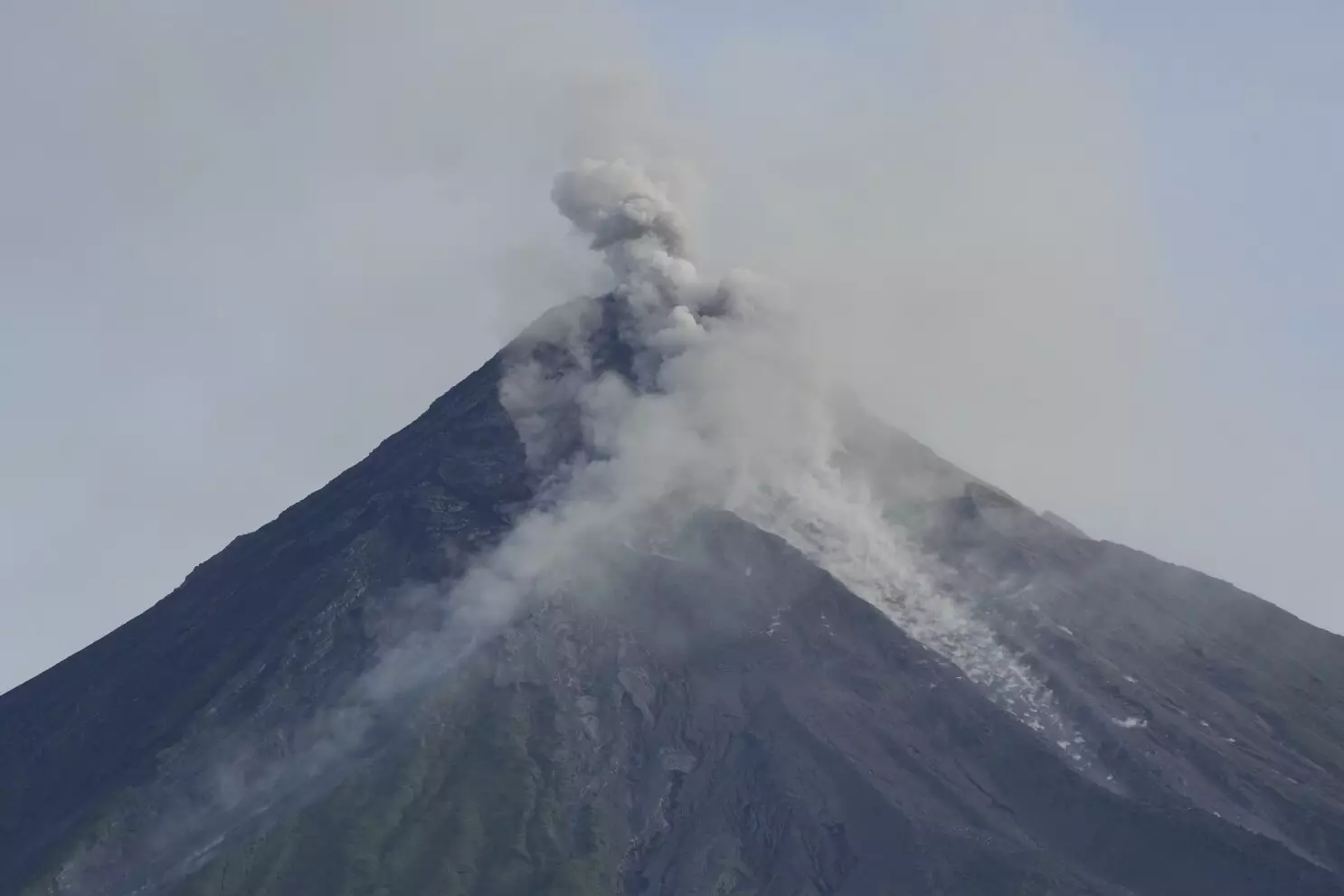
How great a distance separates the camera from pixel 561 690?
12488cm

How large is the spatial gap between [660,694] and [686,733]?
3790 mm

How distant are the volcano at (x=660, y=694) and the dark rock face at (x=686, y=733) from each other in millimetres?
250

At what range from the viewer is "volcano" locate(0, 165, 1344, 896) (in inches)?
4321

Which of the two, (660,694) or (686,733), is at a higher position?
(660,694)

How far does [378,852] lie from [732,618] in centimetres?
2829

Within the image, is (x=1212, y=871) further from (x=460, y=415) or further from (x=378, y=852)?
(x=460, y=415)

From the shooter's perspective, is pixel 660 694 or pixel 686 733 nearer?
pixel 686 733

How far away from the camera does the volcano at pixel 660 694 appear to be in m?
110

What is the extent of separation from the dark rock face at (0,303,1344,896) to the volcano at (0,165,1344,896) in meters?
0.25

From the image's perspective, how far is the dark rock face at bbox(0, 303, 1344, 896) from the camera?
357 ft

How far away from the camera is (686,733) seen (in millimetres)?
120250

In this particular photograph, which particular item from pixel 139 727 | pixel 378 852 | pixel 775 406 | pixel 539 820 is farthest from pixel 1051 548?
pixel 139 727

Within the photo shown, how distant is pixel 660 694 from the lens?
404 ft

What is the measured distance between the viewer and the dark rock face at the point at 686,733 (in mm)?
108750
